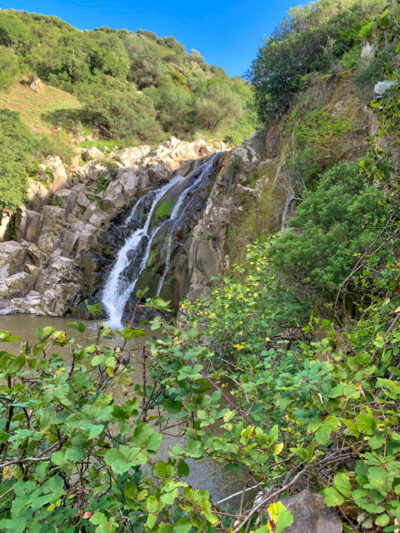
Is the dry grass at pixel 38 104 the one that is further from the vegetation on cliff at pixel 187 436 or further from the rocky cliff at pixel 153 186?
the vegetation on cliff at pixel 187 436

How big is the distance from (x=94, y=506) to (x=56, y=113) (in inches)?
1378

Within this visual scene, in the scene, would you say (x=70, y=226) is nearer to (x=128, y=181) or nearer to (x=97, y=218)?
(x=97, y=218)

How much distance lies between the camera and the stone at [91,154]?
2408cm

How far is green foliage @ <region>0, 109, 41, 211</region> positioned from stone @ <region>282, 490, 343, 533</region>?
2096 centimetres

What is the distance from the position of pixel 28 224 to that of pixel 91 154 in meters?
8.86

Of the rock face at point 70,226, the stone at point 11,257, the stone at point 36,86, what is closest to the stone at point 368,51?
the rock face at point 70,226

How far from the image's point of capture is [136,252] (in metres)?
16.5

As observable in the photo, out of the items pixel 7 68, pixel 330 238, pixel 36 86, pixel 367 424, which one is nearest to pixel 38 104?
pixel 36 86

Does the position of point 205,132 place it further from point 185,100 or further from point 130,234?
point 130,234

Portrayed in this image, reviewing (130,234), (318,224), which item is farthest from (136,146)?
(318,224)

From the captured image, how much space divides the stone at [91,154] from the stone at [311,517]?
86.6 ft

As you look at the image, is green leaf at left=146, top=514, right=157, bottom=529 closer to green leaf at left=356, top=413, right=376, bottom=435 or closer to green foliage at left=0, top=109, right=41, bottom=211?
green leaf at left=356, top=413, right=376, bottom=435

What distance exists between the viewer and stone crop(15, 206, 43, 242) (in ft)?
59.8

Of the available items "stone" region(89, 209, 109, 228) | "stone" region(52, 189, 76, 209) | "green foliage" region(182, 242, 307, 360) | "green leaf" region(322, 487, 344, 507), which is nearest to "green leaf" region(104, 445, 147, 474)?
"green leaf" region(322, 487, 344, 507)
